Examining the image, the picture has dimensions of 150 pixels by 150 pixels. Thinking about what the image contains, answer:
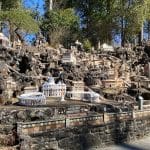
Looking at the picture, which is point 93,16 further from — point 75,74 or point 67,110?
point 67,110

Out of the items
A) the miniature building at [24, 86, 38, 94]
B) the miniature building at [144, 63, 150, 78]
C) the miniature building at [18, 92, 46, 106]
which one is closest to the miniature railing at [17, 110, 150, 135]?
the miniature building at [18, 92, 46, 106]

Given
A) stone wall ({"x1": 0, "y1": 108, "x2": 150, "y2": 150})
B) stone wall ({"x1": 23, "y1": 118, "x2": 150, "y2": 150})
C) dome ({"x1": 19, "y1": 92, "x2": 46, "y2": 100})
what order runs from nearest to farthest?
1. stone wall ({"x1": 0, "y1": 108, "x2": 150, "y2": 150})
2. stone wall ({"x1": 23, "y1": 118, "x2": 150, "y2": 150})
3. dome ({"x1": 19, "y1": 92, "x2": 46, "y2": 100})

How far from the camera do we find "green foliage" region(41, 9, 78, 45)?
33688 mm

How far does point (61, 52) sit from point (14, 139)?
14354 millimetres

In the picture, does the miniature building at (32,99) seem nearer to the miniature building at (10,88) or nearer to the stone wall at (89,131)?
the miniature building at (10,88)

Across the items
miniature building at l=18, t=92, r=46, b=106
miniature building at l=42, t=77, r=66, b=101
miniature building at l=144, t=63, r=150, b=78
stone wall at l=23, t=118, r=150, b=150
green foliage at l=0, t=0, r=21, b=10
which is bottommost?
stone wall at l=23, t=118, r=150, b=150

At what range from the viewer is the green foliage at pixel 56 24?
33688mm

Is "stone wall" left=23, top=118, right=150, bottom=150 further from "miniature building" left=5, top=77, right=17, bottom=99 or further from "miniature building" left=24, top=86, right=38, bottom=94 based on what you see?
"miniature building" left=24, top=86, right=38, bottom=94

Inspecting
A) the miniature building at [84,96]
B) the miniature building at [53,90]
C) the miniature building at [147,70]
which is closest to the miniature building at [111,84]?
the miniature building at [84,96]

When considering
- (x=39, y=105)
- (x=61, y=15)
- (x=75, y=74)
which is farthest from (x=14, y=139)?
(x=61, y=15)

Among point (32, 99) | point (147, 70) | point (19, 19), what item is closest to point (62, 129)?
point (32, 99)

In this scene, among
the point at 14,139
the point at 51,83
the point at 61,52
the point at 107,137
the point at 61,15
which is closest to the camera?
the point at 14,139

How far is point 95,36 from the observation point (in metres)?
40.1

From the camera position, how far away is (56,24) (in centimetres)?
3369
